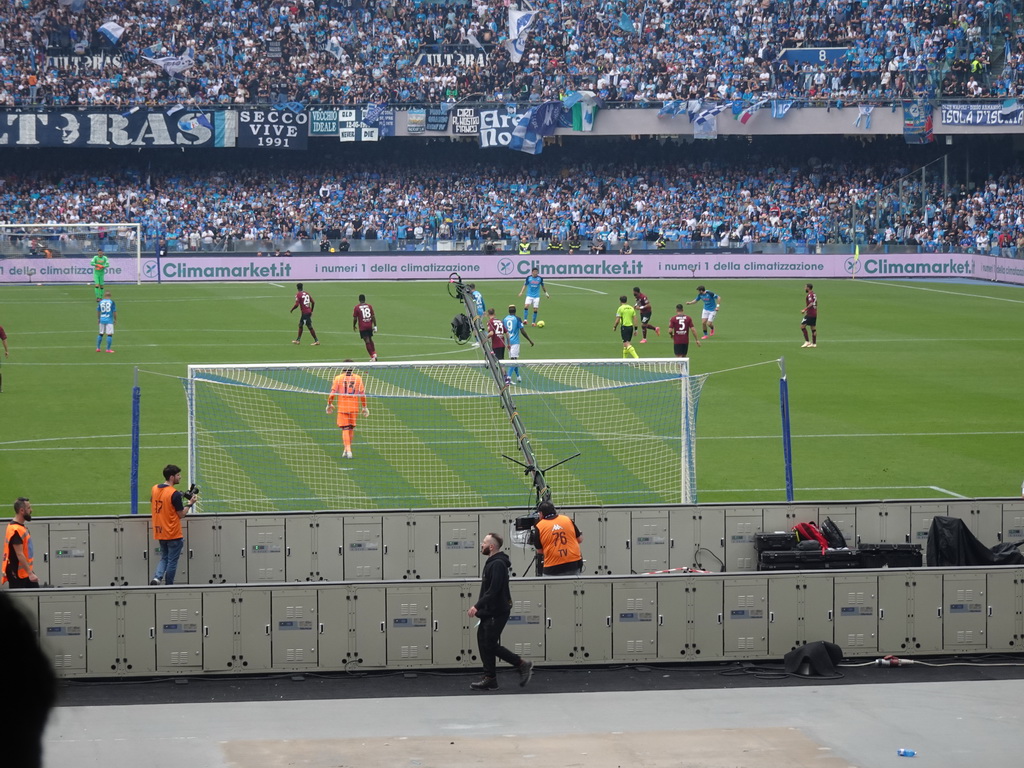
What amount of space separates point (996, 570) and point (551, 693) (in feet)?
14.7

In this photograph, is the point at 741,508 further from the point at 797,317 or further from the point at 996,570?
the point at 797,317

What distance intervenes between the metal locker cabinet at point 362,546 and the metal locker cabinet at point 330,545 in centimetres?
6

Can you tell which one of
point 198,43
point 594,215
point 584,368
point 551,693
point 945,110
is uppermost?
point 198,43

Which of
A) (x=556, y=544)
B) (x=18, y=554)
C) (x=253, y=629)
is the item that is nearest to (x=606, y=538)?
(x=556, y=544)

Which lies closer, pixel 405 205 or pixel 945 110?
pixel 945 110

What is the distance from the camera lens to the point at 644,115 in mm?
67062

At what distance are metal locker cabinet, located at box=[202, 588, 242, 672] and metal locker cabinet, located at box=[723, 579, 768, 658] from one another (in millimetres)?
4587

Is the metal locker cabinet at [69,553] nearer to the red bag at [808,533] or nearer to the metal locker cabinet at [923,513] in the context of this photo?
the red bag at [808,533]

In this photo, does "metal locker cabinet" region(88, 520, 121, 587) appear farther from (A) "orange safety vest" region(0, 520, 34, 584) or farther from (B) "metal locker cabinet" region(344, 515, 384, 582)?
(B) "metal locker cabinet" region(344, 515, 384, 582)

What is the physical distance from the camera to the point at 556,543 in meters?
13.3

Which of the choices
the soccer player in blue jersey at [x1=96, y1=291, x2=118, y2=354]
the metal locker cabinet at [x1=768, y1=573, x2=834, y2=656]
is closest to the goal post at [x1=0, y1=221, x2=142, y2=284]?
the soccer player in blue jersey at [x1=96, y1=291, x2=118, y2=354]

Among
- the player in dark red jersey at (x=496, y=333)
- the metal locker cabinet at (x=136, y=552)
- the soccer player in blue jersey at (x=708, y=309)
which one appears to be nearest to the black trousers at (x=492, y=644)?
A: the metal locker cabinet at (x=136, y=552)

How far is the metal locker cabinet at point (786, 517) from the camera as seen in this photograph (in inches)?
589

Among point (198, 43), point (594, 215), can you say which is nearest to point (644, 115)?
point (594, 215)
